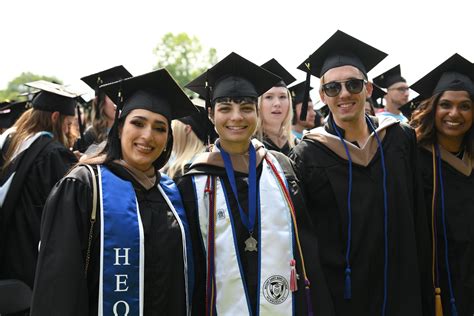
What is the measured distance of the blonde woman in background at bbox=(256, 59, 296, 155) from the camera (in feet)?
15.2

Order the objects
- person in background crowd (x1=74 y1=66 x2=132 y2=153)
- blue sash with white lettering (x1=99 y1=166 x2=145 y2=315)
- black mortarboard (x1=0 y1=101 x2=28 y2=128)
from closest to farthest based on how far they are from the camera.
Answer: blue sash with white lettering (x1=99 y1=166 x2=145 y2=315) < person in background crowd (x1=74 y1=66 x2=132 y2=153) < black mortarboard (x1=0 y1=101 x2=28 y2=128)

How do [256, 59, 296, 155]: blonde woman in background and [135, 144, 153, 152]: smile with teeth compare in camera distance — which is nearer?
[135, 144, 153, 152]: smile with teeth

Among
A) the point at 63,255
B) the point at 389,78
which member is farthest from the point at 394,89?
the point at 63,255

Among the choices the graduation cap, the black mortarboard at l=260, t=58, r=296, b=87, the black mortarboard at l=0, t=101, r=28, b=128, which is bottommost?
the graduation cap

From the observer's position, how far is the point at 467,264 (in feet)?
10.3

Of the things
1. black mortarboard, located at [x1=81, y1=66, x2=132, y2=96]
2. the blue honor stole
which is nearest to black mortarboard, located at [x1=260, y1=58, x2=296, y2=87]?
black mortarboard, located at [x1=81, y1=66, x2=132, y2=96]

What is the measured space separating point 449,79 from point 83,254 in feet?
8.61

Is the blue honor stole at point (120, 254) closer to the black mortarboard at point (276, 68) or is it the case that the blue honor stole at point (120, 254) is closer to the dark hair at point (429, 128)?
the dark hair at point (429, 128)

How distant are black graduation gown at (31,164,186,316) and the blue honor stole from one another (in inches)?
1.8

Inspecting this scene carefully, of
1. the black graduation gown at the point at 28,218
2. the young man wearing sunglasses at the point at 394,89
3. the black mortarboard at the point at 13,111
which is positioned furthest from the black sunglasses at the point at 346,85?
the black mortarboard at the point at 13,111

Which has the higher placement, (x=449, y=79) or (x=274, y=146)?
(x=449, y=79)

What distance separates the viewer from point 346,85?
10.2ft

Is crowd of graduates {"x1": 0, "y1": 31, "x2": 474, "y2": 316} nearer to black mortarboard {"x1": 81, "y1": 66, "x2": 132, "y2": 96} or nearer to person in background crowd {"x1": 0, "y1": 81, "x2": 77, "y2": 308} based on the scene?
person in background crowd {"x1": 0, "y1": 81, "x2": 77, "y2": 308}

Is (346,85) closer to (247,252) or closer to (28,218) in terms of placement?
(247,252)
